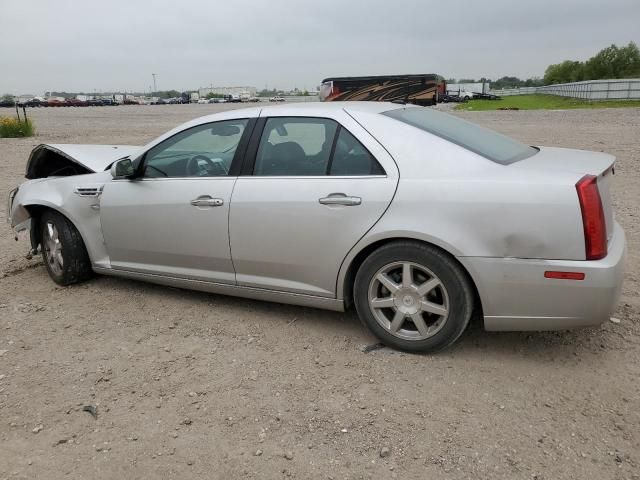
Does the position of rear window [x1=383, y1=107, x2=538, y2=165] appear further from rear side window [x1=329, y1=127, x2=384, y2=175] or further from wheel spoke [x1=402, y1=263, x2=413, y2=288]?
wheel spoke [x1=402, y1=263, x2=413, y2=288]

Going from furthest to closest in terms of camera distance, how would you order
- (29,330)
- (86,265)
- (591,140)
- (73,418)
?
(591,140) → (86,265) → (29,330) → (73,418)

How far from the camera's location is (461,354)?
3.34 m

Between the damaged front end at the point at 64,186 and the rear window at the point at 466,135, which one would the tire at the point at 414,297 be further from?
the damaged front end at the point at 64,186

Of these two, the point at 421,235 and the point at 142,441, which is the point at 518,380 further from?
the point at 142,441

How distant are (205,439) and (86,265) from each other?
2.66 m

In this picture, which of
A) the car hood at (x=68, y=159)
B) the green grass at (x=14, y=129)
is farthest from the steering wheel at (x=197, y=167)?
the green grass at (x=14, y=129)

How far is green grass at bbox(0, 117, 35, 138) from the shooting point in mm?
20430

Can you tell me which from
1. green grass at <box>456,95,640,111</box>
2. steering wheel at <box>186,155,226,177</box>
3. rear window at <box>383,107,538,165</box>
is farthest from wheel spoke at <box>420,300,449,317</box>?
green grass at <box>456,95,640,111</box>

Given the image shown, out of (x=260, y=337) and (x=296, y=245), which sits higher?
(x=296, y=245)

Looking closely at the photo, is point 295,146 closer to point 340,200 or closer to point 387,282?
point 340,200

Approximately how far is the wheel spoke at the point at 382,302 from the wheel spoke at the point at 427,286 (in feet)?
0.68

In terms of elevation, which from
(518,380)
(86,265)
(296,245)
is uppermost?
(296,245)

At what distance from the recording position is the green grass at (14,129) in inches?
804

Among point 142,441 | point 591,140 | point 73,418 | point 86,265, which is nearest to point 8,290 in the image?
point 86,265
